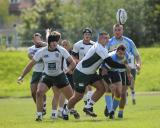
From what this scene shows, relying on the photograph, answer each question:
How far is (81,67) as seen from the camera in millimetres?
18766

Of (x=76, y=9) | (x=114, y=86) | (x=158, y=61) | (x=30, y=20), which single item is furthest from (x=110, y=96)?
(x=30, y=20)

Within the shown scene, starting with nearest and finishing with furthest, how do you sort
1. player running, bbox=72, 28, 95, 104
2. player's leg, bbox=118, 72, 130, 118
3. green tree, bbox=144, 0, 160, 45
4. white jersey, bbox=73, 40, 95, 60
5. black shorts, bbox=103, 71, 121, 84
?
black shorts, bbox=103, 71, 121, 84 < player's leg, bbox=118, 72, 130, 118 < player running, bbox=72, 28, 95, 104 < white jersey, bbox=73, 40, 95, 60 < green tree, bbox=144, 0, 160, 45

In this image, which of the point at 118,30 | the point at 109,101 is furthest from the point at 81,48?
the point at 109,101

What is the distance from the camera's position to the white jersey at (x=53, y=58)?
18500 mm

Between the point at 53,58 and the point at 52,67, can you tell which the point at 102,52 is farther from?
the point at 52,67

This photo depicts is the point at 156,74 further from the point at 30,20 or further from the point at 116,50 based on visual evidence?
the point at 30,20

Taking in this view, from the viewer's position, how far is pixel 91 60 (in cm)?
1853

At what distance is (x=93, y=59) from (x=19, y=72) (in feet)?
81.0

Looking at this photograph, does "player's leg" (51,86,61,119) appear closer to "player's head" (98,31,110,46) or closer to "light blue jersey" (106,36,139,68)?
"light blue jersey" (106,36,139,68)

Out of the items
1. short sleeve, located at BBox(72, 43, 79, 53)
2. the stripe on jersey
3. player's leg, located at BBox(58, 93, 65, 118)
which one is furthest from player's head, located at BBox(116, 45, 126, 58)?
short sleeve, located at BBox(72, 43, 79, 53)

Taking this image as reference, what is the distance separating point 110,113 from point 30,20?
64.5 m

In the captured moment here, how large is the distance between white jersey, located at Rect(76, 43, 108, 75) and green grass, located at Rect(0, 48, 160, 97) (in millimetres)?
18522

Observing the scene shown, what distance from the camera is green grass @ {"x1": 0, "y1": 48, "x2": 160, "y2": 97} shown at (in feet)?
126

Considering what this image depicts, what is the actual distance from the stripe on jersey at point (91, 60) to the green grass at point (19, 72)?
18.6 meters
